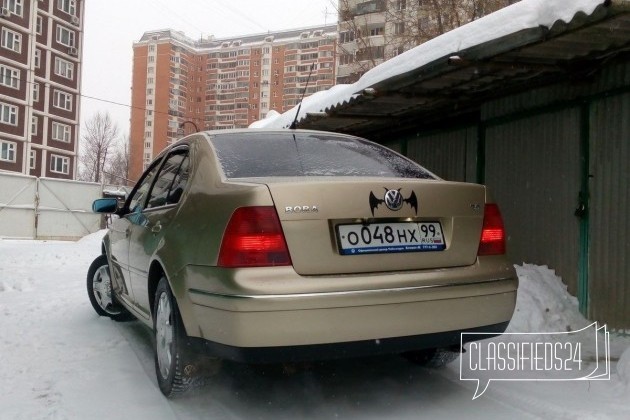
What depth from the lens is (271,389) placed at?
3.41 meters

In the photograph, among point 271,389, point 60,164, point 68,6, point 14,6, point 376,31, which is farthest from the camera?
point 68,6

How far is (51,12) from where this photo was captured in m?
48.7

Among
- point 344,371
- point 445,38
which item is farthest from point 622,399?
point 445,38

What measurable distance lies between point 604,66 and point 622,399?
303 cm

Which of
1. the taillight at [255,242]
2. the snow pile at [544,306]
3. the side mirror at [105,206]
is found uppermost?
the side mirror at [105,206]

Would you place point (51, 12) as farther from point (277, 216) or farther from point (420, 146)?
point (277, 216)

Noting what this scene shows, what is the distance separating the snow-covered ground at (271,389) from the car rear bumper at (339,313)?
0.54m

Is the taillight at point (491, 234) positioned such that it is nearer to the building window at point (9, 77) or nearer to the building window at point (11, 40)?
the building window at point (9, 77)

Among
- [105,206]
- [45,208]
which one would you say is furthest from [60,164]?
[105,206]

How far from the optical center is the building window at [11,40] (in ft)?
141

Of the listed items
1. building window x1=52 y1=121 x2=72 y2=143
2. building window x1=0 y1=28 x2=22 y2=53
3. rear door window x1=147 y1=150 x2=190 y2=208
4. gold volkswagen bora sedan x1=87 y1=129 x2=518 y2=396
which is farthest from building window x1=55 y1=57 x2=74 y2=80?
gold volkswagen bora sedan x1=87 y1=129 x2=518 y2=396

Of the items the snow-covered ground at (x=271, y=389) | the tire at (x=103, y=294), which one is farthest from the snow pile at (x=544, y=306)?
the tire at (x=103, y=294)

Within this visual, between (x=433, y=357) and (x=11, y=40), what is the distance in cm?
4872

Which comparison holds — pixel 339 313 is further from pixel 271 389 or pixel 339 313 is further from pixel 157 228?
pixel 157 228
